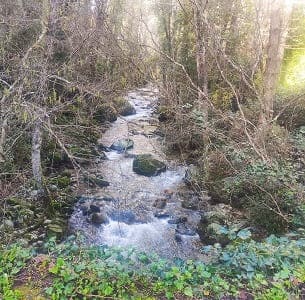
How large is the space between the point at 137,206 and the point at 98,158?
300cm

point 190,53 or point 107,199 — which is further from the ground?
point 190,53

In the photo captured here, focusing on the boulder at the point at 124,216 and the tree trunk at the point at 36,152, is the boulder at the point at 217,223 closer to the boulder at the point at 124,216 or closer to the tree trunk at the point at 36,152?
the boulder at the point at 124,216

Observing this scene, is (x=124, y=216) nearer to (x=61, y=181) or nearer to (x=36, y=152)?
(x=61, y=181)

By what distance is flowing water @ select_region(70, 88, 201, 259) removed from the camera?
690 cm

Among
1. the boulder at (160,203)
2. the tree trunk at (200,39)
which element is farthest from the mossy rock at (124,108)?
the boulder at (160,203)

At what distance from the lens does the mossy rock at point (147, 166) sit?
9.90 meters

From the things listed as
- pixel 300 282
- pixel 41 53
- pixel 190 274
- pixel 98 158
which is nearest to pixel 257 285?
pixel 300 282

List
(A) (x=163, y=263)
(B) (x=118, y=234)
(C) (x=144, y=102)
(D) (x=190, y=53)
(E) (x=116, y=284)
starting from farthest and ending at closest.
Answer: (C) (x=144, y=102), (D) (x=190, y=53), (B) (x=118, y=234), (A) (x=163, y=263), (E) (x=116, y=284)

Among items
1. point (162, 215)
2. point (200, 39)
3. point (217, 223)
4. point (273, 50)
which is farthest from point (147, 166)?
point (273, 50)

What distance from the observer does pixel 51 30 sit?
6.64m

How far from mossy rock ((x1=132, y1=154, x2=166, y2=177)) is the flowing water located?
17cm

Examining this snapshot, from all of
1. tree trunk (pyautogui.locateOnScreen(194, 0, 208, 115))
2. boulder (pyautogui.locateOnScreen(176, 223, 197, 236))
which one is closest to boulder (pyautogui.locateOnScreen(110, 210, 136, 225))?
boulder (pyautogui.locateOnScreen(176, 223, 197, 236))

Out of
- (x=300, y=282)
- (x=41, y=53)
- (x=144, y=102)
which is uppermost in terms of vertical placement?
(x=41, y=53)

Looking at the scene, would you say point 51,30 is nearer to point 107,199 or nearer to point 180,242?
point 107,199
